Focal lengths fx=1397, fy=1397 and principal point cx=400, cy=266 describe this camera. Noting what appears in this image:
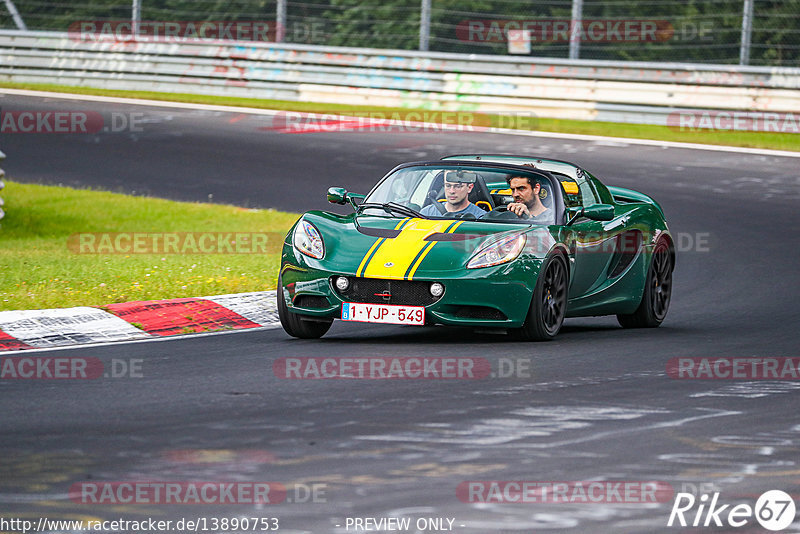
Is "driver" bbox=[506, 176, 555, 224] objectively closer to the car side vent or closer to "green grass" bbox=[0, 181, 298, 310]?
the car side vent

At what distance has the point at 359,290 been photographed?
8836 millimetres

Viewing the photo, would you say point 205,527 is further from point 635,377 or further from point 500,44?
point 500,44

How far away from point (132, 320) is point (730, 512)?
557 cm

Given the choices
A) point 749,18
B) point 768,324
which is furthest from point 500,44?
point 768,324

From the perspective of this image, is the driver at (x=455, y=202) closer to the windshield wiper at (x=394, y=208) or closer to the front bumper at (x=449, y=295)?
the windshield wiper at (x=394, y=208)

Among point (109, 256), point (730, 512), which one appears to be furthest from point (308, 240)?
point (109, 256)

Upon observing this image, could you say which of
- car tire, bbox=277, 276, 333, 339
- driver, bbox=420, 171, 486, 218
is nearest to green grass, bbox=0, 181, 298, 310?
car tire, bbox=277, 276, 333, 339

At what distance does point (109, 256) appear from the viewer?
527 inches

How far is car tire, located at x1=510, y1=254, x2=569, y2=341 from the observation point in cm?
905

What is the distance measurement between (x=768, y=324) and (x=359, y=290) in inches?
142

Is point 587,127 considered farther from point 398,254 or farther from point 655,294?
point 398,254

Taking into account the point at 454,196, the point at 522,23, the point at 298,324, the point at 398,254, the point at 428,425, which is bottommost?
the point at 298,324

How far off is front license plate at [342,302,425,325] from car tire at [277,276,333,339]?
33 cm

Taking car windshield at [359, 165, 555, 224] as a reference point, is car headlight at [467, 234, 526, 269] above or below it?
below
